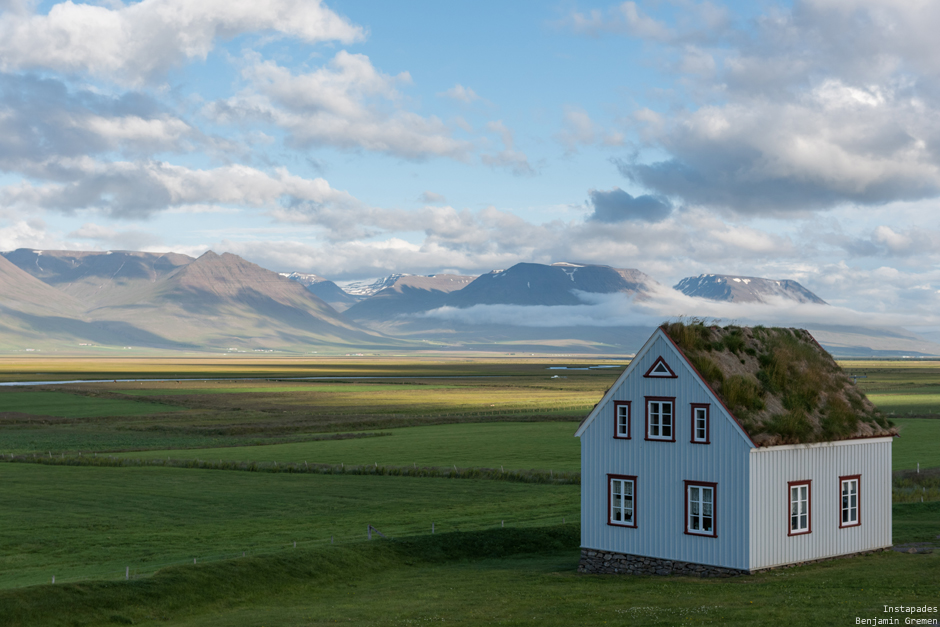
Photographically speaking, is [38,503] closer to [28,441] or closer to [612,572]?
[612,572]

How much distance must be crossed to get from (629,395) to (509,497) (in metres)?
19.4

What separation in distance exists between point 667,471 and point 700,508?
69.9 inches

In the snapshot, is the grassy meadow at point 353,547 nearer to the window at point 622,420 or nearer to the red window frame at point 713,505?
the red window frame at point 713,505

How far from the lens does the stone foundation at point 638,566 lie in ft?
106

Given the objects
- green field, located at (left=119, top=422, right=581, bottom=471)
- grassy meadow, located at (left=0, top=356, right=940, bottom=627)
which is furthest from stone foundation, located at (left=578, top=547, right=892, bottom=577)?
green field, located at (left=119, top=422, right=581, bottom=471)

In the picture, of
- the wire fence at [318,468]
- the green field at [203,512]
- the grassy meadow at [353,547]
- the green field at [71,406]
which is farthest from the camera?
the green field at [71,406]

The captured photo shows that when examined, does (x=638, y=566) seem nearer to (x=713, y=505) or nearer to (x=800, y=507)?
(x=713, y=505)

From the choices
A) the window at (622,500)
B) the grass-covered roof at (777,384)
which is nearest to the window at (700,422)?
the grass-covered roof at (777,384)

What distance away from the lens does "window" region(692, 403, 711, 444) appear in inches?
1303

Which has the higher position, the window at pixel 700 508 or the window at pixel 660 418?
the window at pixel 660 418

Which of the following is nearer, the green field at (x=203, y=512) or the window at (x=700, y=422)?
the window at (x=700, y=422)

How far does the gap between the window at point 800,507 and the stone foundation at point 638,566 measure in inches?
117

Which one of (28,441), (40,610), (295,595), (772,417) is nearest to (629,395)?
(772,417)

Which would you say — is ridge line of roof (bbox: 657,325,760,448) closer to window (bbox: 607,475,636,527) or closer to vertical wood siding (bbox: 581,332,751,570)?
vertical wood siding (bbox: 581,332,751,570)
